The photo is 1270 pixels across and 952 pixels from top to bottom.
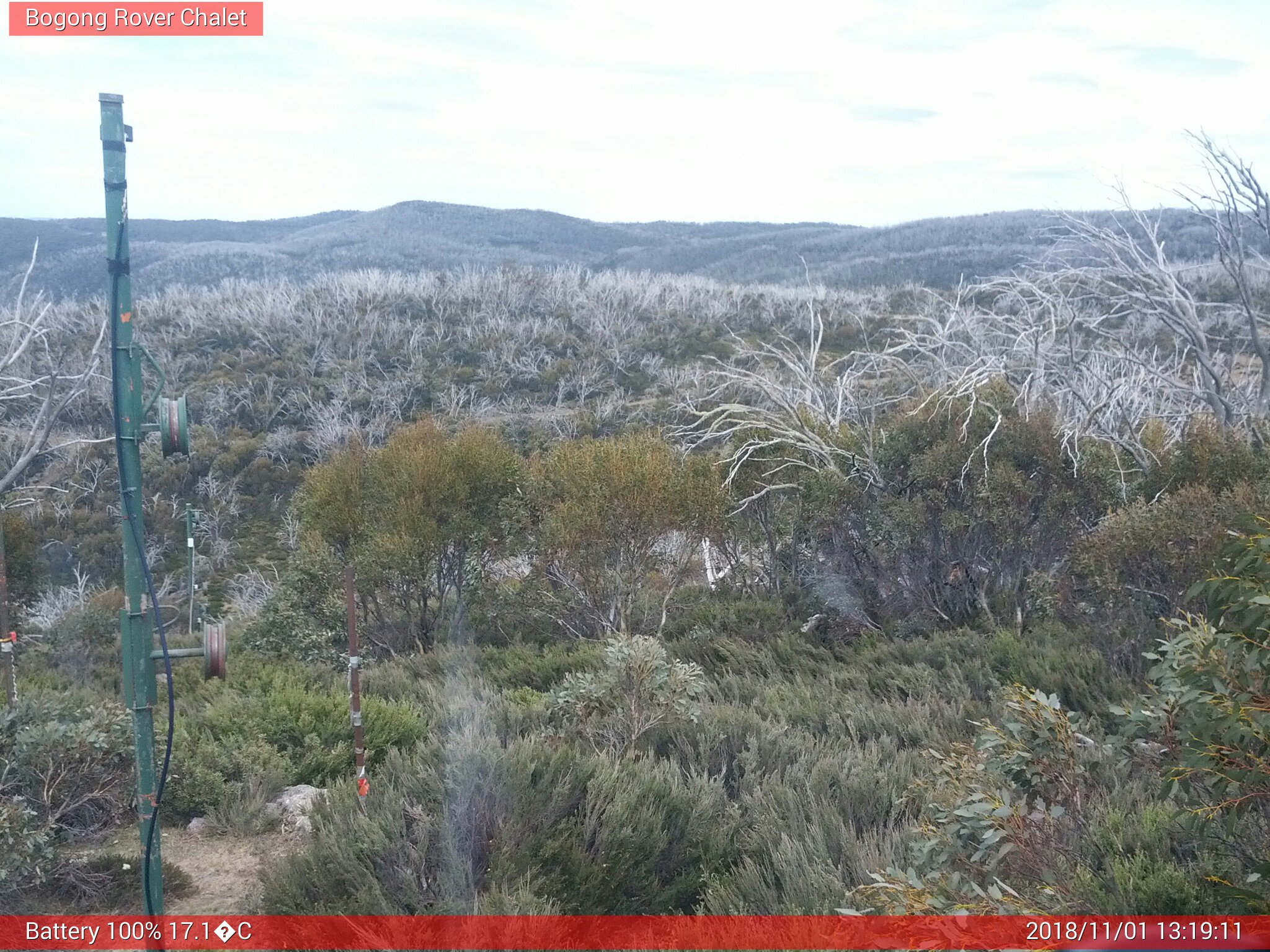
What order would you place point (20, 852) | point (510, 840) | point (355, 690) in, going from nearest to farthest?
point (510, 840) < point (20, 852) < point (355, 690)

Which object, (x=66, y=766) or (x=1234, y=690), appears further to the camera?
(x=66, y=766)

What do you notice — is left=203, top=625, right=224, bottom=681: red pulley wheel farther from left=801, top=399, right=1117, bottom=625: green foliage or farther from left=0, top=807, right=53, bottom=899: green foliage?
left=801, top=399, right=1117, bottom=625: green foliage

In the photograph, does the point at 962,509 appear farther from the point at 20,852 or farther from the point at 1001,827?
the point at 20,852

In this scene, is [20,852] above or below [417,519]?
below

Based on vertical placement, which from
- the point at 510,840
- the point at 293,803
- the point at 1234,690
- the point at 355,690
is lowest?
the point at 293,803

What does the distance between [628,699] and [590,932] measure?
2485 millimetres

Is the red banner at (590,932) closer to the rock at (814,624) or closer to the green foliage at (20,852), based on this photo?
the green foliage at (20,852)

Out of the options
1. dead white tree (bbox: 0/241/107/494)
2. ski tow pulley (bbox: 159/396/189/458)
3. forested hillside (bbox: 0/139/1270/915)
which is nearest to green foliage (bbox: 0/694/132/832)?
forested hillside (bbox: 0/139/1270/915)

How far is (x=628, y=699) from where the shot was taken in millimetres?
6328

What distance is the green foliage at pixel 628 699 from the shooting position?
6.12 m

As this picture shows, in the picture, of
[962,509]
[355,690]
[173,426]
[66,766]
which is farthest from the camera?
[962,509]

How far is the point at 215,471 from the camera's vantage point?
2516 centimetres

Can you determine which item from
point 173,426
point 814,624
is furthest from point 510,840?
point 814,624

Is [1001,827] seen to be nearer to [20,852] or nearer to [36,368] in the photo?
[20,852]
